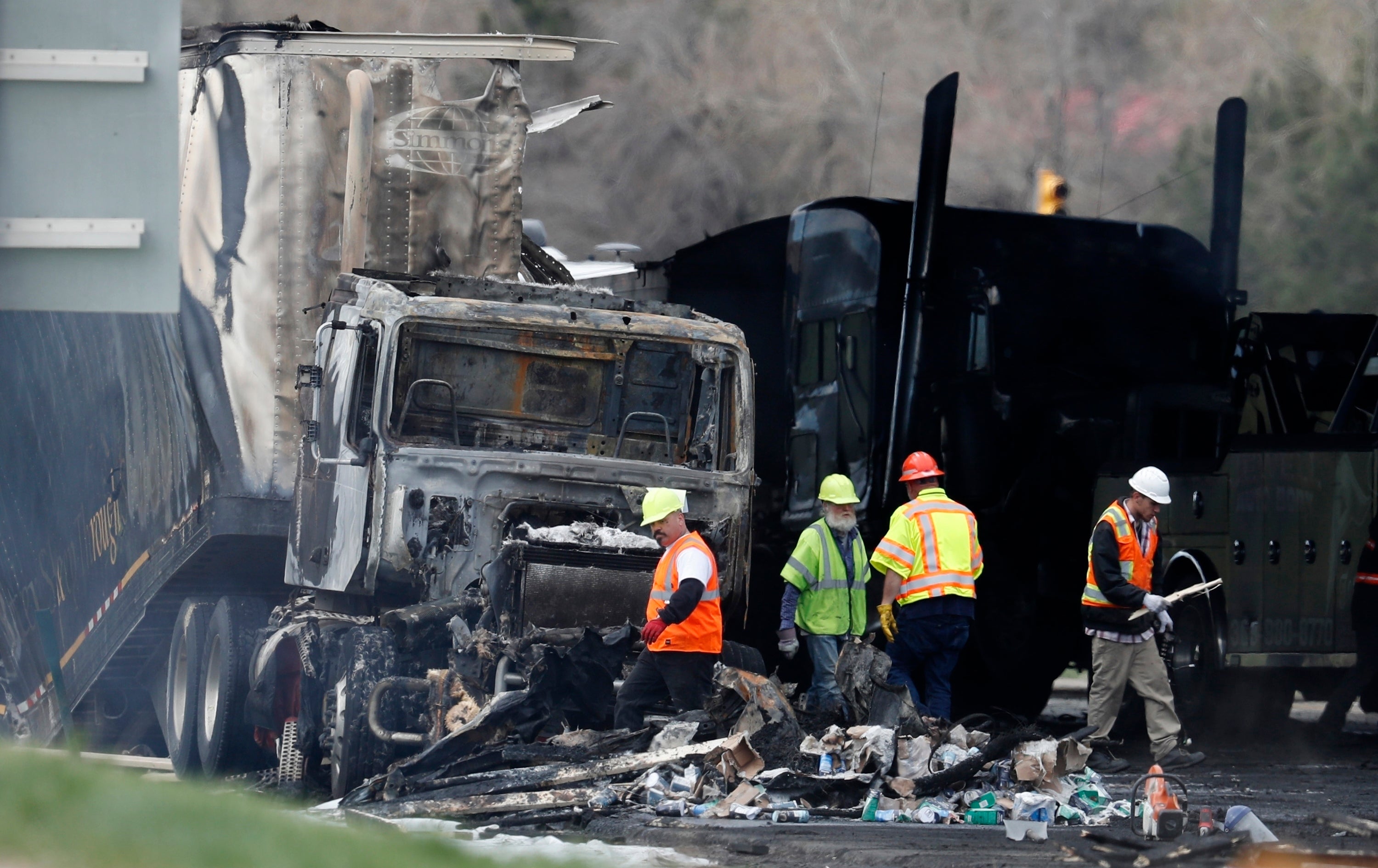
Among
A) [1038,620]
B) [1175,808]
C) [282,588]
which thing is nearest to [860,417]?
[1038,620]

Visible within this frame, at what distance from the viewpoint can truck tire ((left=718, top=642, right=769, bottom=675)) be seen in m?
8.95

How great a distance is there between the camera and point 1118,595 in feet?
31.2

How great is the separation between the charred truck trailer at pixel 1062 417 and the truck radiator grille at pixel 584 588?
353 centimetres

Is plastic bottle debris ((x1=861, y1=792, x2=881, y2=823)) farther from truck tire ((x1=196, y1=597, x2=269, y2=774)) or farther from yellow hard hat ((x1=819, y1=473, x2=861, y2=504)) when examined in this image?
truck tire ((x1=196, y1=597, x2=269, y2=774))

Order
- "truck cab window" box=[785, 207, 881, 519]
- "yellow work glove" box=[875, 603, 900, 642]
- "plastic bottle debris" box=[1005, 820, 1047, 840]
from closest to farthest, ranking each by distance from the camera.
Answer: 1. "plastic bottle debris" box=[1005, 820, 1047, 840]
2. "yellow work glove" box=[875, 603, 900, 642]
3. "truck cab window" box=[785, 207, 881, 519]

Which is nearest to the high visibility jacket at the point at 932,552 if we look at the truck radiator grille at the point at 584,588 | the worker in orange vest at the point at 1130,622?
the worker in orange vest at the point at 1130,622

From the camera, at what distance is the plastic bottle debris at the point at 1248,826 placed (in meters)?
6.34

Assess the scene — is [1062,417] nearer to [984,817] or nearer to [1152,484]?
[1152,484]

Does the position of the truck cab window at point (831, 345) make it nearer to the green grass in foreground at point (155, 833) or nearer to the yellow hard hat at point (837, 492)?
the yellow hard hat at point (837, 492)

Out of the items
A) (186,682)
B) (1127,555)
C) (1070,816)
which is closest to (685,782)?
(1070,816)

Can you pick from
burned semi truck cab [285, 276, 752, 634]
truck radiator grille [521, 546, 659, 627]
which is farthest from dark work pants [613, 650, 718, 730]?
burned semi truck cab [285, 276, 752, 634]

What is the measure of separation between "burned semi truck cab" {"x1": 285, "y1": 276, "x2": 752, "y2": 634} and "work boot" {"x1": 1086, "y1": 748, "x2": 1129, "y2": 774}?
6.81ft

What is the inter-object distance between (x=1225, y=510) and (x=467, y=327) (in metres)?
5.05

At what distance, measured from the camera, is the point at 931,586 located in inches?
366
